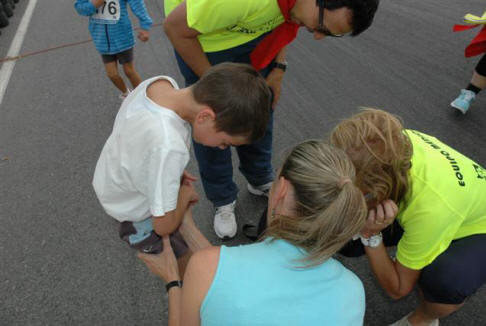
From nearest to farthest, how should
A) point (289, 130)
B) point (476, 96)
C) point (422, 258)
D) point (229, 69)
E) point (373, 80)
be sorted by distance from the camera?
point (229, 69) < point (422, 258) < point (289, 130) < point (476, 96) < point (373, 80)

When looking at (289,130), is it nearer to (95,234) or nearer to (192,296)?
(95,234)

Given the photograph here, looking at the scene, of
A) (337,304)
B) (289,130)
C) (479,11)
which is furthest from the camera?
(479,11)

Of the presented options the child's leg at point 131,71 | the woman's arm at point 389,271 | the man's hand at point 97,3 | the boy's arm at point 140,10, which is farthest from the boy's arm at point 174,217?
the boy's arm at point 140,10

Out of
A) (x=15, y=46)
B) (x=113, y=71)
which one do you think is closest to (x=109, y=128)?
(x=113, y=71)

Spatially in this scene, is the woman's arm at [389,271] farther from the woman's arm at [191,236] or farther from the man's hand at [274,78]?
the man's hand at [274,78]

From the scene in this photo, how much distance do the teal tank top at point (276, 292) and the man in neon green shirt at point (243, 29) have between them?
0.95m

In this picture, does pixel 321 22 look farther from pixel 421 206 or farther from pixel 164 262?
pixel 164 262

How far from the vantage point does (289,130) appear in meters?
3.02

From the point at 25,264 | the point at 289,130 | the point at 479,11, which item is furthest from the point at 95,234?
the point at 479,11

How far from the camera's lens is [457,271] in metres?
1.40

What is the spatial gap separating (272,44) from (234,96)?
0.65 metres

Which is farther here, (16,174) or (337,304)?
(16,174)

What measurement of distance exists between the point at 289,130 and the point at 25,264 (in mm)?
2146

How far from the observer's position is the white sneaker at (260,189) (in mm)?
2413
